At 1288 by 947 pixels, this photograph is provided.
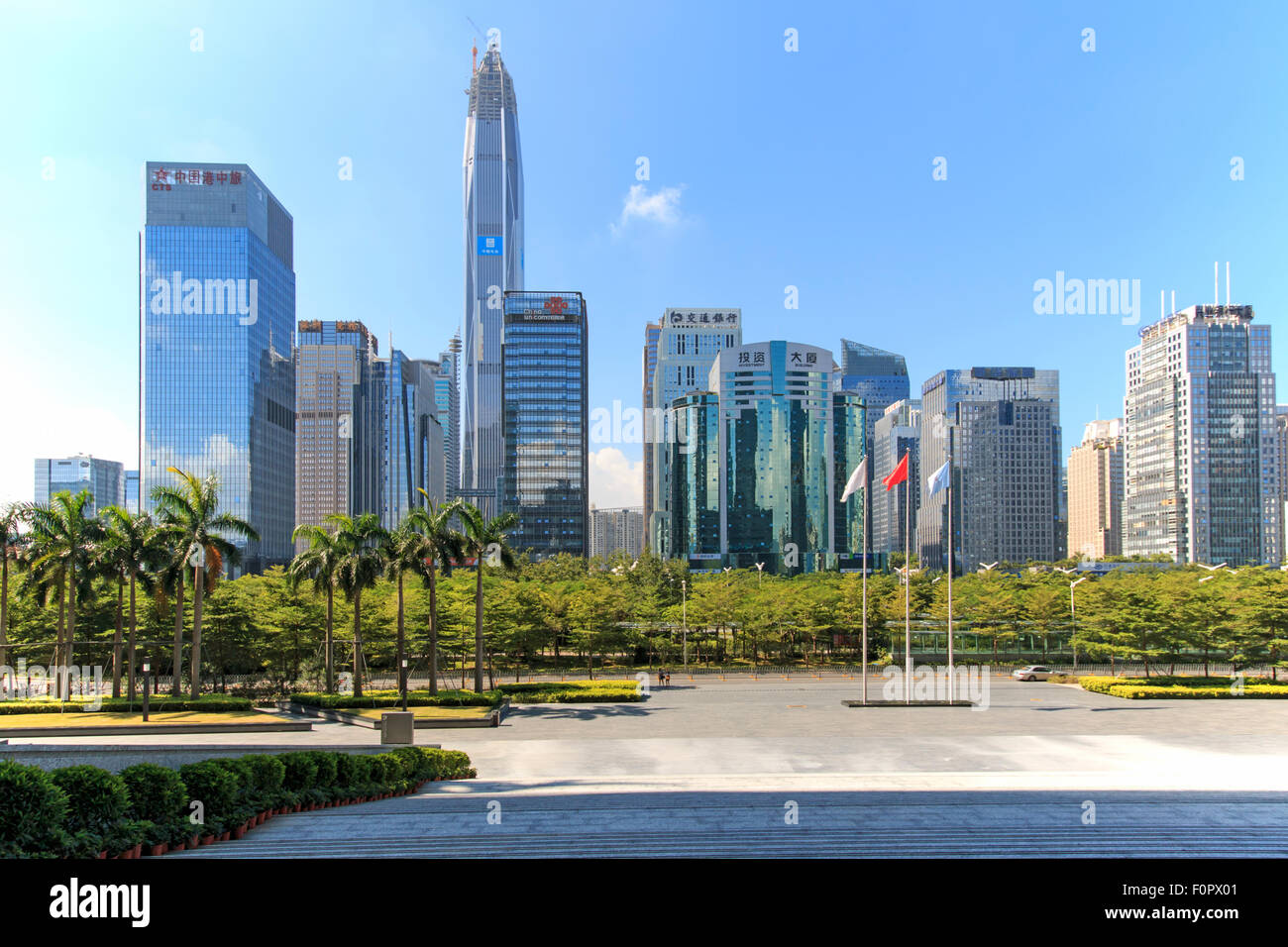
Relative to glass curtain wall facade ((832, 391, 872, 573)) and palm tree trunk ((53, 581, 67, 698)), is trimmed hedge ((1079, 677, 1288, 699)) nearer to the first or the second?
palm tree trunk ((53, 581, 67, 698))

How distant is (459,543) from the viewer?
116 feet

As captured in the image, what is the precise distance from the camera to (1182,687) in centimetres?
3931

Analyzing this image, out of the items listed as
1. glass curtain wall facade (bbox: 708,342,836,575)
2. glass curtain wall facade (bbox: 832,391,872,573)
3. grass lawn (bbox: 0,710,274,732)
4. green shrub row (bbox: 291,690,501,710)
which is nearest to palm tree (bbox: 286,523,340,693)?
green shrub row (bbox: 291,690,501,710)

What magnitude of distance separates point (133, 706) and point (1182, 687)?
161ft

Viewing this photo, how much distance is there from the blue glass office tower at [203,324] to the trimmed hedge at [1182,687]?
139319 millimetres

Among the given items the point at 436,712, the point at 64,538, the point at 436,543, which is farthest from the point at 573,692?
the point at 64,538

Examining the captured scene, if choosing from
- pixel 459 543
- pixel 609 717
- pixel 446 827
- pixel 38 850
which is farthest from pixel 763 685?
pixel 38 850

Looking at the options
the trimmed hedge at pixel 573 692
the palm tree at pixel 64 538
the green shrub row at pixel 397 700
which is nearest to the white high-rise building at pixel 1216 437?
the trimmed hedge at pixel 573 692

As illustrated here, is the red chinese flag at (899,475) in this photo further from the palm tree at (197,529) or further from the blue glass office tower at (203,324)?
the blue glass office tower at (203,324)

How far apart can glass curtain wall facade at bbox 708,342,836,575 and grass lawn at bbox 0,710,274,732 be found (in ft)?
453

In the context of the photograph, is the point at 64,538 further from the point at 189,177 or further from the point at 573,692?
the point at 189,177

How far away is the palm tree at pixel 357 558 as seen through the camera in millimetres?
35000

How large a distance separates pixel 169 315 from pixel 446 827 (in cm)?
16339
